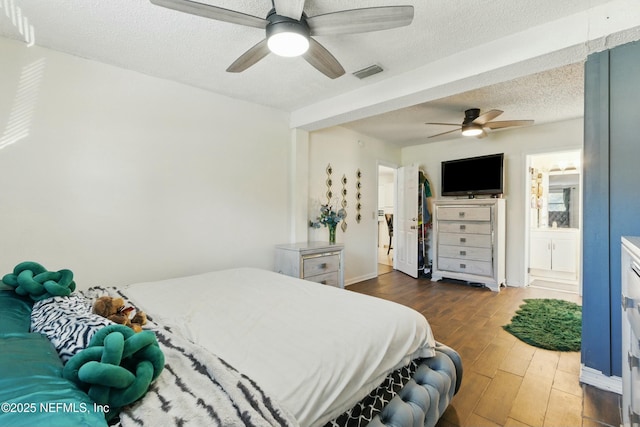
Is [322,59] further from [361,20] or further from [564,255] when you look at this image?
[564,255]

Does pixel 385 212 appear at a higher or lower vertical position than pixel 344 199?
lower

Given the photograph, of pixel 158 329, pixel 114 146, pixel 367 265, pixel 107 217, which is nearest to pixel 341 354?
pixel 158 329

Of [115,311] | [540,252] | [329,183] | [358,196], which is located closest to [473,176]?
[358,196]

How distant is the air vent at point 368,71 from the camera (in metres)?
2.51

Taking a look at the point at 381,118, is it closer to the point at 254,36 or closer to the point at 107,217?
the point at 254,36

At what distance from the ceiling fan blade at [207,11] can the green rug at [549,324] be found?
130 inches

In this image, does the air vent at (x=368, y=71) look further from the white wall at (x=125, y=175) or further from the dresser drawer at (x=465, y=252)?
the dresser drawer at (x=465, y=252)

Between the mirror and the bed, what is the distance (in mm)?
5269

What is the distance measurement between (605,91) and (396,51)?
4.61 ft

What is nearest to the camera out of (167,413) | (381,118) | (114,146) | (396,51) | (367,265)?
(167,413)

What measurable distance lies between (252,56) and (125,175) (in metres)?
1.52

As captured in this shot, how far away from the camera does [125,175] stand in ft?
8.18

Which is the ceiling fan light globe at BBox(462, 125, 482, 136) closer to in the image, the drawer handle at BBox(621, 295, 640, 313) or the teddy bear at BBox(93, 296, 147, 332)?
the drawer handle at BBox(621, 295, 640, 313)

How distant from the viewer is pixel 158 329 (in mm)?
1185
